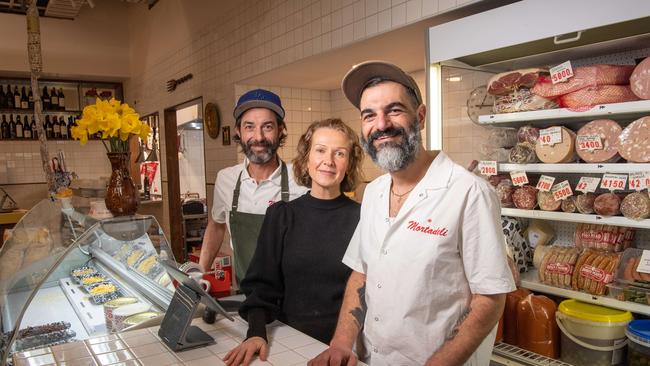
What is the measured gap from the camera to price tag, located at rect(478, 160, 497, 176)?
2.52 meters

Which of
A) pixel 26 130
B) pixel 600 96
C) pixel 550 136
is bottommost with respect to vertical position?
pixel 550 136

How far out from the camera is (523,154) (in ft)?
8.04

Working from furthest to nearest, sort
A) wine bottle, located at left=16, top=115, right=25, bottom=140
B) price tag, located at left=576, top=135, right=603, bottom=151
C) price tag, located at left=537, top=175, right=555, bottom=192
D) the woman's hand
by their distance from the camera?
wine bottle, located at left=16, top=115, right=25, bottom=140, price tag, located at left=537, top=175, right=555, bottom=192, price tag, located at left=576, top=135, right=603, bottom=151, the woman's hand

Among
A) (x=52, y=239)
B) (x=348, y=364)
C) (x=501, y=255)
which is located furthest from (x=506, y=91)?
(x=52, y=239)

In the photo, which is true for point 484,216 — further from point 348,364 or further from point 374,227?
point 348,364

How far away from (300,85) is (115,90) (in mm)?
5456

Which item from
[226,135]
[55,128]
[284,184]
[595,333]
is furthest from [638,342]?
[55,128]

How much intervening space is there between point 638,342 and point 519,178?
2.91ft

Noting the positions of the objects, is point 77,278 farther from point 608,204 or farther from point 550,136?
point 608,204

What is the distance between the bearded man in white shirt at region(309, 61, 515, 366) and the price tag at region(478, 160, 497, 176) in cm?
92

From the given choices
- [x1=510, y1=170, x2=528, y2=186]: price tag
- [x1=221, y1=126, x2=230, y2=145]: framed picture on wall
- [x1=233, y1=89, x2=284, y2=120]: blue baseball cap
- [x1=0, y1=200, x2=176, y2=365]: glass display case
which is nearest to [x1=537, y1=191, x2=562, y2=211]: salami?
[x1=510, y1=170, x2=528, y2=186]: price tag

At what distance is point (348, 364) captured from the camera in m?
1.43

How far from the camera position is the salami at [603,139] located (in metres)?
2.11

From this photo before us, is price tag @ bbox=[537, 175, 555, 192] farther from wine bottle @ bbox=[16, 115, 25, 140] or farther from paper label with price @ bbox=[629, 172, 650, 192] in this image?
wine bottle @ bbox=[16, 115, 25, 140]
